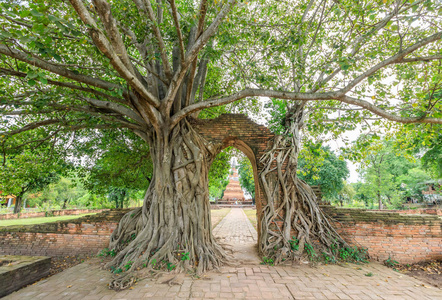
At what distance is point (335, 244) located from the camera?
5172 mm

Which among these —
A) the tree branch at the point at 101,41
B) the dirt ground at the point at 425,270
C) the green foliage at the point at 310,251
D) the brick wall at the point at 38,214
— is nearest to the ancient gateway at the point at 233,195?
the brick wall at the point at 38,214

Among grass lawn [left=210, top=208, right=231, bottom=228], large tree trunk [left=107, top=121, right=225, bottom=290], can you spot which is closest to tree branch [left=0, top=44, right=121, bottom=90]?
large tree trunk [left=107, top=121, right=225, bottom=290]

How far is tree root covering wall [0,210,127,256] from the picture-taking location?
5.71 m

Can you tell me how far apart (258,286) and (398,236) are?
421 centimetres

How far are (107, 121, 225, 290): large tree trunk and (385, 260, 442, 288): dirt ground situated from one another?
4189 millimetres

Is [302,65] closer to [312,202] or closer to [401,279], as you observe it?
[312,202]

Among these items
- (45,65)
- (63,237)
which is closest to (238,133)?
(45,65)

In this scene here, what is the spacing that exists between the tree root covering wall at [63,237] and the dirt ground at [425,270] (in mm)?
7224

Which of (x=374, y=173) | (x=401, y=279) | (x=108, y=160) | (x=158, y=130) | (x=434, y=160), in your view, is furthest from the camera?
(x=374, y=173)

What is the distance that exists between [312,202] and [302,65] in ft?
12.1

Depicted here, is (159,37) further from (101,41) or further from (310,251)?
(310,251)

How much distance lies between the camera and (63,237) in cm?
588

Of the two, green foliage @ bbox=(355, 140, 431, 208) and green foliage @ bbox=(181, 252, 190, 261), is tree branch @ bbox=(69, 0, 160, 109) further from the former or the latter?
green foliage @ bbox=(355, 140, 431, 208)

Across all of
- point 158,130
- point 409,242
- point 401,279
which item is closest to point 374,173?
point 409,242
